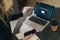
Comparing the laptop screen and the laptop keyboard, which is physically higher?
the laptop screen


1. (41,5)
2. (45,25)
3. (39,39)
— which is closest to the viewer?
(39,39)

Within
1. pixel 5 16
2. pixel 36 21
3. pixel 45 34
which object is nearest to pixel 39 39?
pixel 45 34

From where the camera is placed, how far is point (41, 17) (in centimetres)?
136

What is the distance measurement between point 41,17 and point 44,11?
7 cm

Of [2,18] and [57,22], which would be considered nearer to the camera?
[2,18]

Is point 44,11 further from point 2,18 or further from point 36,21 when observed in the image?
point 2,18

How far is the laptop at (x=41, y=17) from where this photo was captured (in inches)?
49.9

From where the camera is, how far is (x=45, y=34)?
121cm

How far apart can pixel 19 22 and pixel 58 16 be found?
420 mm

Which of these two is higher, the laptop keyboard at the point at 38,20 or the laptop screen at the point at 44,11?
the laptop screen at the point at 44,11

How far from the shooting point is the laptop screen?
1300mm

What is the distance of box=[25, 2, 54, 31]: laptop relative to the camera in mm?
1268

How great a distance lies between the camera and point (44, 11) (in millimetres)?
1335

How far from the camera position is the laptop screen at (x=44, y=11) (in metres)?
1.30
